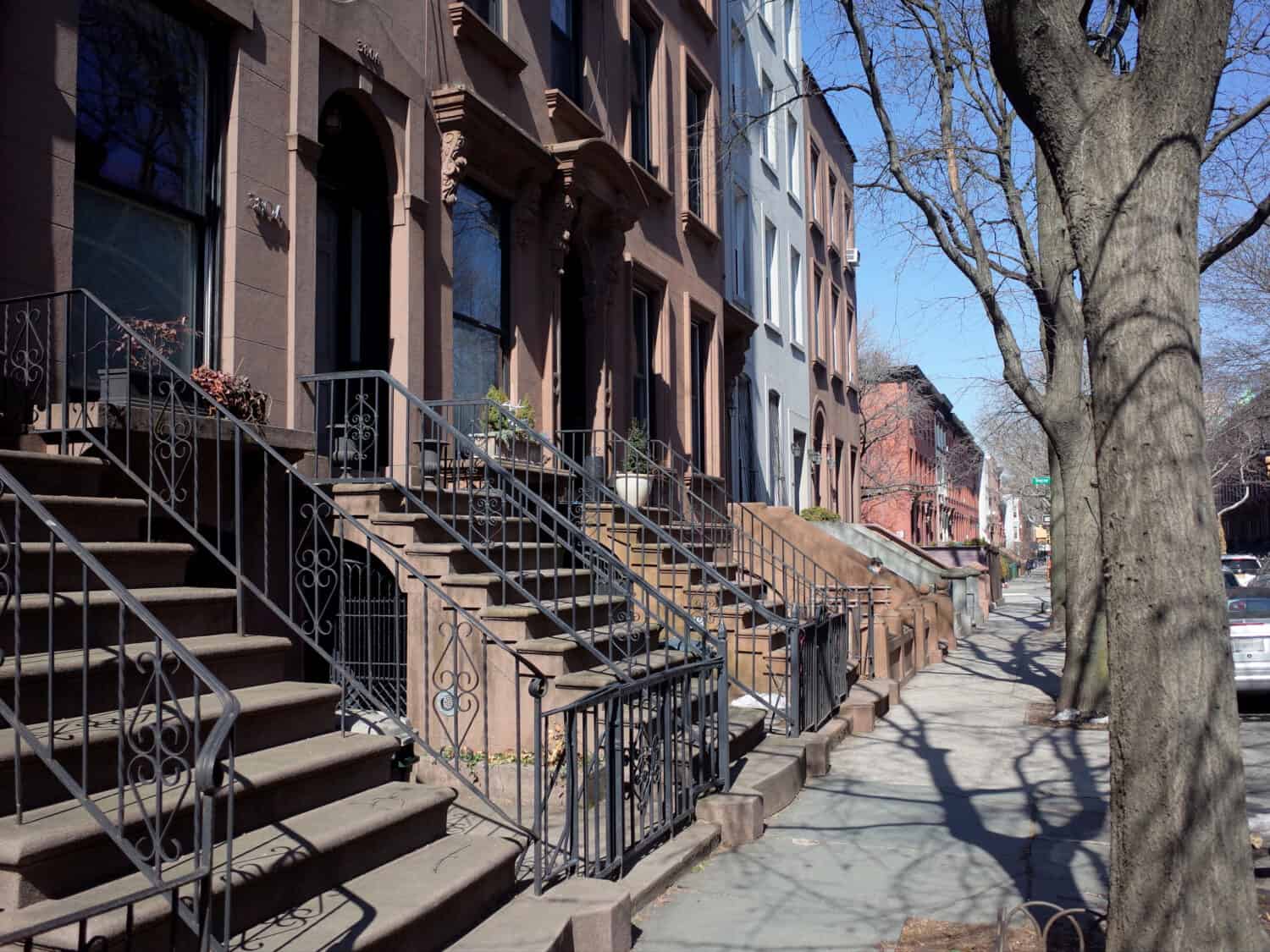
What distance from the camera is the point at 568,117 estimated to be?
12320 mm

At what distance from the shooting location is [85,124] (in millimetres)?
6902

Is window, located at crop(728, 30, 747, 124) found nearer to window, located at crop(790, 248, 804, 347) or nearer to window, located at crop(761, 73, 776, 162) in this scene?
window, located at crop(761, 73, 776, 162)

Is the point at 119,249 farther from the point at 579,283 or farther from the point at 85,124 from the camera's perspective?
the point at 579,283

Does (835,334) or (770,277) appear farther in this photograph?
(835,334)

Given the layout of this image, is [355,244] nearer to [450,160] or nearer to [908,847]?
[450,160]

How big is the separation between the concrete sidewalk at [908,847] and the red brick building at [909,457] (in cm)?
2752

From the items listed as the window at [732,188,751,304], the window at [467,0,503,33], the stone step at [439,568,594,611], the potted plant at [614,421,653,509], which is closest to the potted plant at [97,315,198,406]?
the stone step at [439,568,594,611]

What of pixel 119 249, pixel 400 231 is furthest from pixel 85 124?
pixel 400 231

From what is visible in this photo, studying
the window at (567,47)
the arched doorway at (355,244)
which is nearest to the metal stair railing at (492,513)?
the arched doorway at (355,244)

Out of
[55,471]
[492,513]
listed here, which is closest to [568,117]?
[492,513]

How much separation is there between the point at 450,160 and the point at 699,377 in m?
7.95

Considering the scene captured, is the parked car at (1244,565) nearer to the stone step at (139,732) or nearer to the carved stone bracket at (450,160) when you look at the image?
the carved stone bracket at (450,160)

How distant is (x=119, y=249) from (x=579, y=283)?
6.94 meters

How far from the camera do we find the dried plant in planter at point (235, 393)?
7066 millimetres
